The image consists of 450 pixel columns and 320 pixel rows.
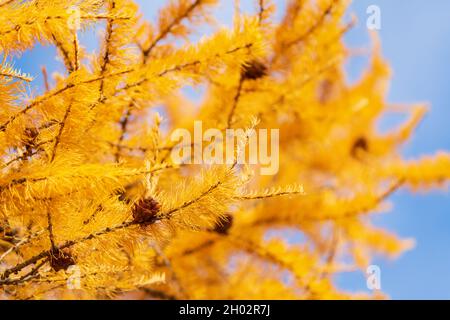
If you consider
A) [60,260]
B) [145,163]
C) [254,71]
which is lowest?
[60,260]

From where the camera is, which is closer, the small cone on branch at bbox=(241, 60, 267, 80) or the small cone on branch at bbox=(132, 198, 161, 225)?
the small cone on branch at bbox=(132, 198, 161, 225)

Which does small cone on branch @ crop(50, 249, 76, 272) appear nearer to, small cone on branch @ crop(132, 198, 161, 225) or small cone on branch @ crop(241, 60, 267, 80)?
small cone on branch @ crop(132, 198, 161, 225)

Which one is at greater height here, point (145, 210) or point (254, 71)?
point (254, 71)

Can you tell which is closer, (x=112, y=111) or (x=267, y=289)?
(x=112, y=111)

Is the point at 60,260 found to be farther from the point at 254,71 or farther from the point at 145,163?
the point at 254,71

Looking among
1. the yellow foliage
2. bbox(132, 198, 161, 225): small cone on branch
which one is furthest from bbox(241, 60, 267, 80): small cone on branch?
bbox(132, 198, 161, 225): small cone on branch

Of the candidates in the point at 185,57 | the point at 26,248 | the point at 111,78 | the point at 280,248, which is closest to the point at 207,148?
the point at 185,57

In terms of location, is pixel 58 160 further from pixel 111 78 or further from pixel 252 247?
pixel 252 247

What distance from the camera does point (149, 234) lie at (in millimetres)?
838

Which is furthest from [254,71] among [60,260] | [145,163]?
[60,260]

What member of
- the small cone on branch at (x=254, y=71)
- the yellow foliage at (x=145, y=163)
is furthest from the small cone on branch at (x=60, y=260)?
the small cone on branch at (x=254, y=71)

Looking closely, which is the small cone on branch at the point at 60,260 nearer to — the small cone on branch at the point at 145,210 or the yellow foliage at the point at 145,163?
the yellow foliage at the point at 145,163

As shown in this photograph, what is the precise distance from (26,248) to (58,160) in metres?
0.30

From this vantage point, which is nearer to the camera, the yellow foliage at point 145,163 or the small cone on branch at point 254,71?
the yellow foliage at point 145,163
